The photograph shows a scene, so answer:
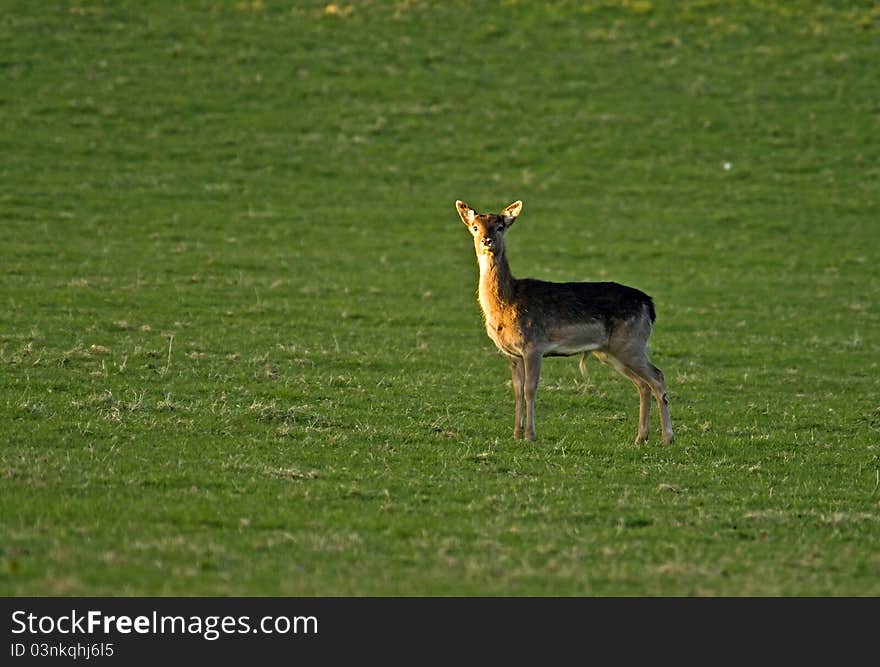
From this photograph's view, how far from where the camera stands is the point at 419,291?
83.8 feet

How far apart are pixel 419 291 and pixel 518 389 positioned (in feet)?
36.3

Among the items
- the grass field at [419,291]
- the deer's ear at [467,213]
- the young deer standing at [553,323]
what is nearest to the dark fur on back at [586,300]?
the young deer standing at [553,323]

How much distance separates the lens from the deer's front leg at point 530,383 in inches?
564

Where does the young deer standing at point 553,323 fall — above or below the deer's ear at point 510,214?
below

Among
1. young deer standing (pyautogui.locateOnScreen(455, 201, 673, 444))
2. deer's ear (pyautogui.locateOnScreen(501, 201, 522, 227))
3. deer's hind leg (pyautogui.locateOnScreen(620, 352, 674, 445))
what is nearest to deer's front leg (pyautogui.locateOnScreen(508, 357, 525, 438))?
young deer standing (pyautogui.locateOnScreen(455, 201, 673, 444))

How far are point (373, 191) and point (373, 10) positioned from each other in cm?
1547

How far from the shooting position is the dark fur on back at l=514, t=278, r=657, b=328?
579 inches

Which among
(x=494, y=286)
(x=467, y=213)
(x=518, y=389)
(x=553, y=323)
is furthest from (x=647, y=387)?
(x=467, y=213)

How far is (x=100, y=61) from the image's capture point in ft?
135

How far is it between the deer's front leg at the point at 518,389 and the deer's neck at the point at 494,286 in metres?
0.58

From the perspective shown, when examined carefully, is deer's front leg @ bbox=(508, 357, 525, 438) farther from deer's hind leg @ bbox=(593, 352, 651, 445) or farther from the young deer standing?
deer's hind leg @ bbox=(593, 352, 651, 445)

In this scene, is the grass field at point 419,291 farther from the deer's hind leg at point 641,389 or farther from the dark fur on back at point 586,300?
the dark fur on back at point 586,300

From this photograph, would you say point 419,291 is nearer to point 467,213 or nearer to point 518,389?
point 467,213

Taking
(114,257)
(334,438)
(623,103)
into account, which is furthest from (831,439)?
(623,103)
